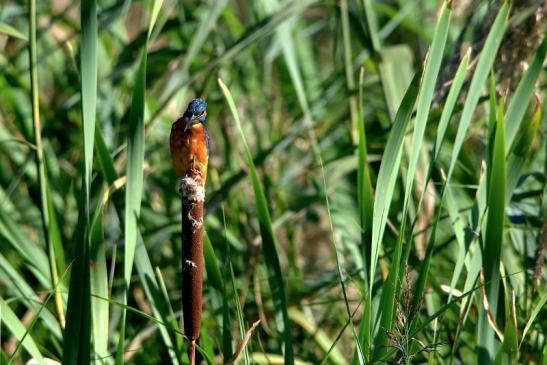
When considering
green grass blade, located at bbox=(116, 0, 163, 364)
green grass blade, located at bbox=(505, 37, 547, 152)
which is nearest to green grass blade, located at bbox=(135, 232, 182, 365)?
green grass blade, located at bbox=(116, 0, 163, 364)

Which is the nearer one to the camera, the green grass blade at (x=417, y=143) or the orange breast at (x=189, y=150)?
the orange breast at (x=189, y=150)

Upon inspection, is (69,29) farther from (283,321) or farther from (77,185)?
(283,321)

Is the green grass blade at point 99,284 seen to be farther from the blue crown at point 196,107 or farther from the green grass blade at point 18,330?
the blue crown at point 196,107

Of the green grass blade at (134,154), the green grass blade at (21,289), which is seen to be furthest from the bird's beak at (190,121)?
the green grass blade at (21,289)

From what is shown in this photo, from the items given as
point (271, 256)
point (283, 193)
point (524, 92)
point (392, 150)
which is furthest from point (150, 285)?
point (283, 193)

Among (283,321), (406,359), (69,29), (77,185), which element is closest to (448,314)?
(283,321)

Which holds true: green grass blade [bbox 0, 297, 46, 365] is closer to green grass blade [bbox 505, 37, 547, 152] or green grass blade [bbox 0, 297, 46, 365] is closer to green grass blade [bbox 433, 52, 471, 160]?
green grass blade [bbox 433, 52, 471, 160]

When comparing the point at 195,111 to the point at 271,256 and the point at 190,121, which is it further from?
the point at 271,256

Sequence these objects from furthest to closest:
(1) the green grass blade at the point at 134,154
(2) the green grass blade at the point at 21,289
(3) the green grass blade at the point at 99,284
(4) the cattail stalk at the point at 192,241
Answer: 1. (2) the green grass blade at the point at 21,289
2. (3) the green grass blade at the point at 99,284
3. (1) the green grass blade at the point at 134,154
4. (4) the cattail stalk at the point at 192,241
